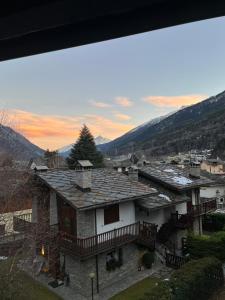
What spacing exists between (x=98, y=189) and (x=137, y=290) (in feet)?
21.2

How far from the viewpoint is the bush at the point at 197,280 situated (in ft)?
47.7

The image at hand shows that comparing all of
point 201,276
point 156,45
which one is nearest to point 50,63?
point 156,45

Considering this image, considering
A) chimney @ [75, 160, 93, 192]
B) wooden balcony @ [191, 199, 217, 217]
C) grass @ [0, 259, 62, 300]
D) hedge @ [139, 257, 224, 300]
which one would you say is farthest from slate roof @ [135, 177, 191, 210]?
grass @ [0, 259, 62, 300]

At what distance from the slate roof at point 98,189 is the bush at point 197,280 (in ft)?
18.4

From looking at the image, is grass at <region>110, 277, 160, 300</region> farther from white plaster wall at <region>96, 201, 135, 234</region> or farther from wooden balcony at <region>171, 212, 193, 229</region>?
wooden balcony at <region>171, 212, 193, 229</region>

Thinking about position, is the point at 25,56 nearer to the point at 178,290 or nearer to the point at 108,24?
the point at 108,24

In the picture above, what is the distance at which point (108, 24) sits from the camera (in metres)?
1.60

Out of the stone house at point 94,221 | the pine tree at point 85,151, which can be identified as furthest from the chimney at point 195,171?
the pine tree at point 85,151

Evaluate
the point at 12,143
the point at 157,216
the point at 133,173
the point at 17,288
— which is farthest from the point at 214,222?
the point at 17,288

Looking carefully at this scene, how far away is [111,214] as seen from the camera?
19734 millimetres

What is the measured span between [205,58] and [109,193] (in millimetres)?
17526

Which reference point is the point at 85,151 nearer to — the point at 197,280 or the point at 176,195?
the point at 176,195

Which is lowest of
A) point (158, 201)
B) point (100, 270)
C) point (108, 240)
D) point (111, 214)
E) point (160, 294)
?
point (100, 270)

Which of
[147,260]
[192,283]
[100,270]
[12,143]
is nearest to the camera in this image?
[192,283]
